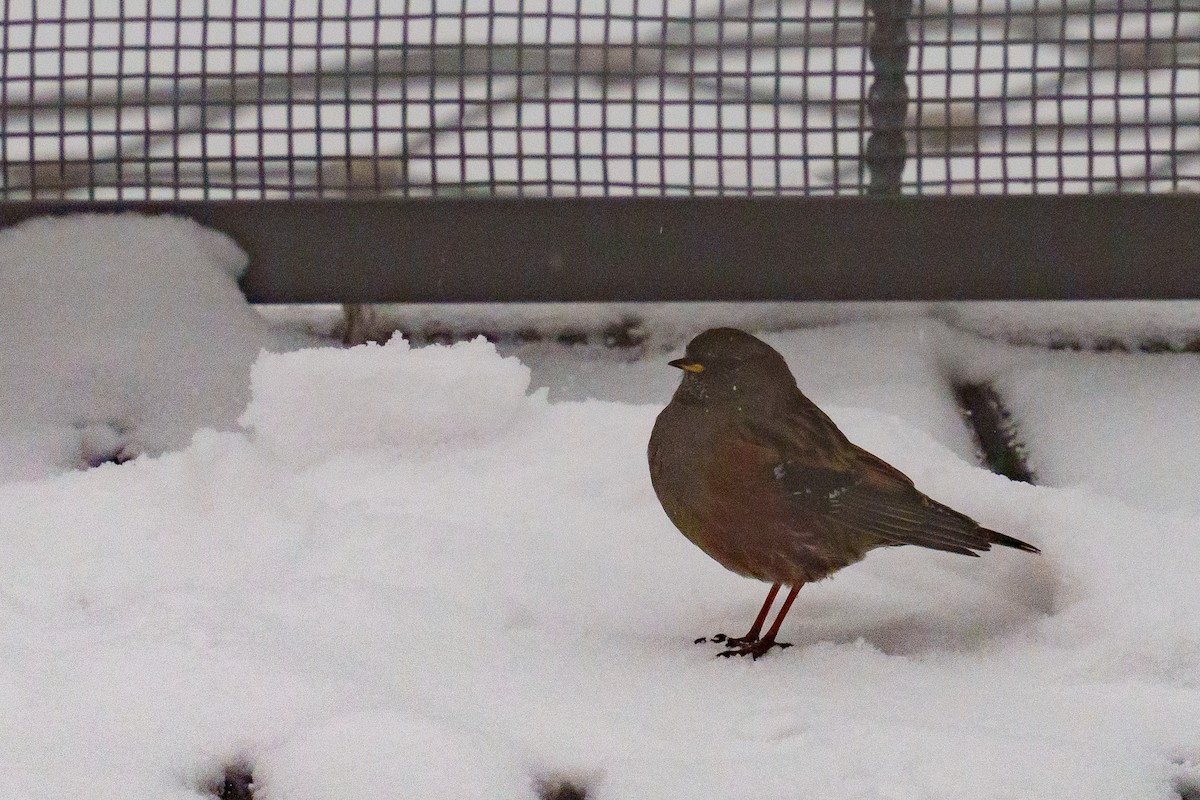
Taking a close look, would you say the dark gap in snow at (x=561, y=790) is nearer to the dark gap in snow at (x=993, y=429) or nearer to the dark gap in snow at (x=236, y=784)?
the dark gap in snow at (x=236, y=784)

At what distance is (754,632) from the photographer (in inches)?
62.0

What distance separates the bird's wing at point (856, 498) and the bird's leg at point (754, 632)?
10 centimetres

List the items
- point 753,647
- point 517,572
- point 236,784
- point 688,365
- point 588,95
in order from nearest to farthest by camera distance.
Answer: point 236,784
point 753,647
point 517,572
point 688,365
point 588,95

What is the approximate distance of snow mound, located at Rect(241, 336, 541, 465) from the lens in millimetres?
1919

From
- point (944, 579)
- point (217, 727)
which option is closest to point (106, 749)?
point (217, 727)

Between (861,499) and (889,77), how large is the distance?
78 centimetres

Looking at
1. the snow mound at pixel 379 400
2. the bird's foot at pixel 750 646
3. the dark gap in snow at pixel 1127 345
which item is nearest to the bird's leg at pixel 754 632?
the bird's foot at pixel 750 646

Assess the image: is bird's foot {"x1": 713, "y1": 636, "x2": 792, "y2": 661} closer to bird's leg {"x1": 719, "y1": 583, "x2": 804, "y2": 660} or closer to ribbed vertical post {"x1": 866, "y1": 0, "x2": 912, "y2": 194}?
bird's leg {"x1": 719, "y1": 583, "x2": 804, "y2": 660}

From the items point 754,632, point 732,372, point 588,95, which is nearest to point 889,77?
point 588,95

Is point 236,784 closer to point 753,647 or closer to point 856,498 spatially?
point 753,647

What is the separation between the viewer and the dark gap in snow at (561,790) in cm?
121

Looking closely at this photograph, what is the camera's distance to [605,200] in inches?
82.7

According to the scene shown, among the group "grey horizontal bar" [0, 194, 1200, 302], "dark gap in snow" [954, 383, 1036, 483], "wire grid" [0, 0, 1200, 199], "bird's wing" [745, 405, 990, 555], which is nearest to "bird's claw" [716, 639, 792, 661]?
"bird's wing" [745, 405, 990, 555]

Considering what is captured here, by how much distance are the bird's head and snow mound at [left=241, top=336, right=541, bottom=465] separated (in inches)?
11.4
